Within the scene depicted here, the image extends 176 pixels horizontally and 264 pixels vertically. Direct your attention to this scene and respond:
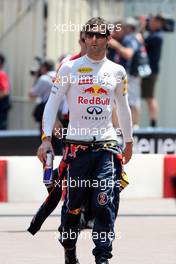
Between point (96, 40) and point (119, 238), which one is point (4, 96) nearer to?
point (119, 238)

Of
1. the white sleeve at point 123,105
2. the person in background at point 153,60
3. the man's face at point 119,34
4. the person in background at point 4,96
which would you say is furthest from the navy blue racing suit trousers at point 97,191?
the person in background at point 4,96

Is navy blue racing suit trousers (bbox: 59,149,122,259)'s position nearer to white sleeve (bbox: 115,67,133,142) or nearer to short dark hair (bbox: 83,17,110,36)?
white sleeve (bbox: 115,67,133,142)

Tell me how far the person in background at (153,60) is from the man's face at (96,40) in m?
8.09

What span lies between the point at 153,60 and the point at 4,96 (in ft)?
8.09

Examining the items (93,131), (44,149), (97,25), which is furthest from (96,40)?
(44,149)

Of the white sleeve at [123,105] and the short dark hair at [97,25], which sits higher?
the short dark hair at [97,25]

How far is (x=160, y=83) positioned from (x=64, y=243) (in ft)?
30.4

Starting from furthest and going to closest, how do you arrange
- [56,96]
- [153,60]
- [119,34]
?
[153,60] < [119,34] < [56,96]

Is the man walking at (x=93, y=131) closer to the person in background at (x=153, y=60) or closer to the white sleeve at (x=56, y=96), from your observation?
the white sleeve at (x=56, y=96)

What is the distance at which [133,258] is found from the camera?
25.3 feet

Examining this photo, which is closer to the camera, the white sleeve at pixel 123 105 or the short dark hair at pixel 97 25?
the short dark hair at pixel 97 25

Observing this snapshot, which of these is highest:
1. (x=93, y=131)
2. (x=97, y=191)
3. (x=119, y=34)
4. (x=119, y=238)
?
(x=119, y=34)

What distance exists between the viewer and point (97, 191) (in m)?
6.73

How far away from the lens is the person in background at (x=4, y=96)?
622 inches
